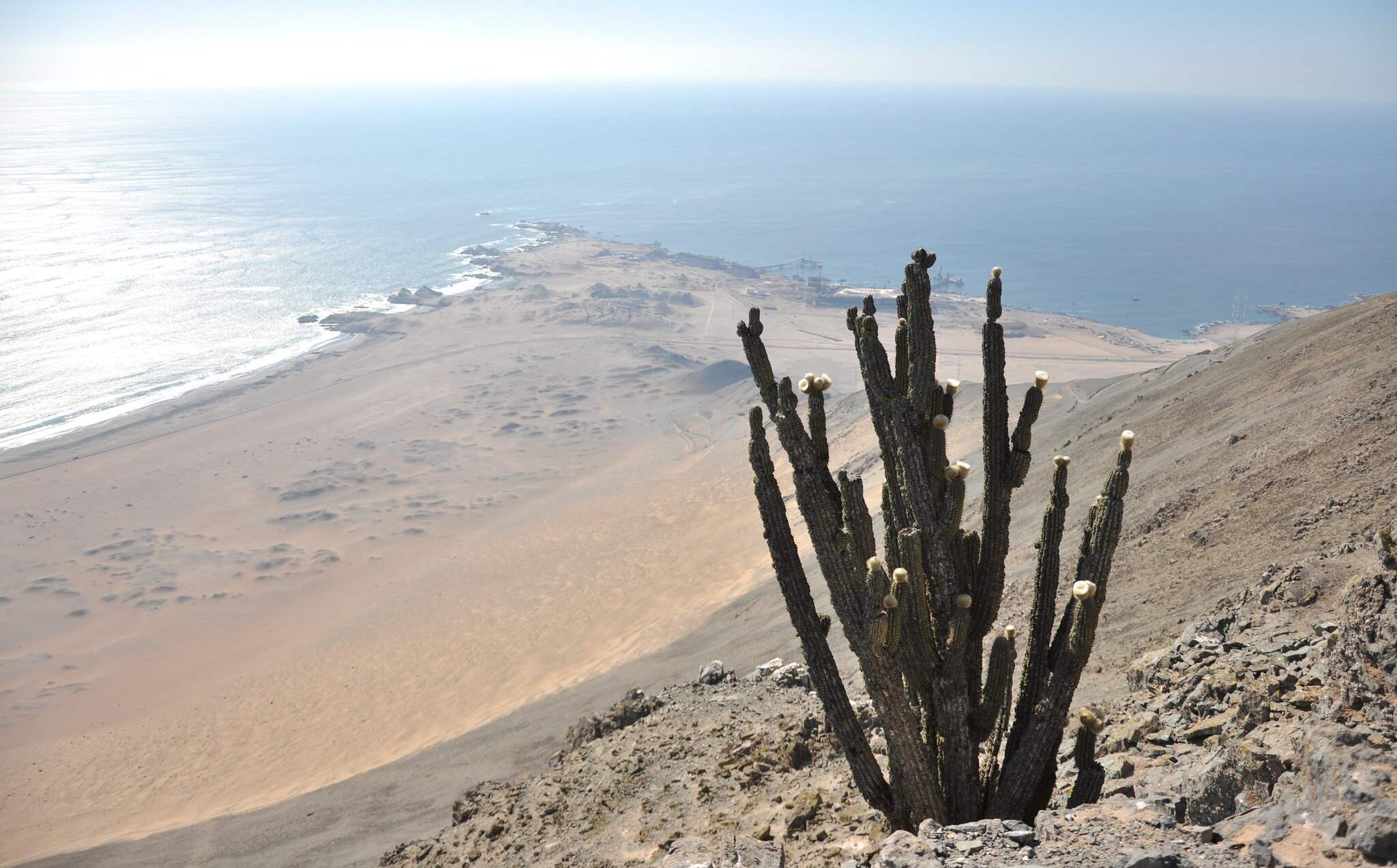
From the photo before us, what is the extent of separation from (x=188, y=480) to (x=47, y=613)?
11.7 m

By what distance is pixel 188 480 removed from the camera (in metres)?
40.2

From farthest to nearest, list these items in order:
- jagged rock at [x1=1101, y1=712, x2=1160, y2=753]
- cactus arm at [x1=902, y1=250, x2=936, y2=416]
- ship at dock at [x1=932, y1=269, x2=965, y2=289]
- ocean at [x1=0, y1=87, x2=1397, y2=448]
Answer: ship at dock at [x1=932, y1=269, x2=965, y2=289] < ocean at [x1=0, y1=87, x2=1397, y2=448] < jagged rock at [x1=1101, y1=712, x2=1160, y2=753] < cactus arm at [x1=902, y1=250, x2=936, y2=416]

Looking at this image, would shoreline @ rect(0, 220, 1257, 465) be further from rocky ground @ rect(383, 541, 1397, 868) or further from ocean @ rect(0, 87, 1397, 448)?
rocky ground @ rect(383, 541, 1397, 868)

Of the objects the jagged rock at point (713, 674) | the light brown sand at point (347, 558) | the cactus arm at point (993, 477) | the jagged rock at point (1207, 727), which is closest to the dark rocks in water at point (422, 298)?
the light brown sand at point (347, 558)

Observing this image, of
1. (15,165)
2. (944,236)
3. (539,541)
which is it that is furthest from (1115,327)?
(15,165)

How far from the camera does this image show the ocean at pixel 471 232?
197ft

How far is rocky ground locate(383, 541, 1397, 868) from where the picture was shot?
4336mm

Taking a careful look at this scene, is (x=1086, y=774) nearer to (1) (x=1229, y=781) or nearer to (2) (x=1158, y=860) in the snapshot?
(1) (x=1229, y=781)

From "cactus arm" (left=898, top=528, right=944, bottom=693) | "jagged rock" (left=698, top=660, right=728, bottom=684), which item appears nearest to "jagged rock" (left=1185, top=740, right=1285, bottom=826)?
"cactus arm" (left=898, top=528, right=944, bottom=693)

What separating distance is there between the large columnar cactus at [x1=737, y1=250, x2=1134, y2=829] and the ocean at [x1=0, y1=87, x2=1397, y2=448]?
168 feet

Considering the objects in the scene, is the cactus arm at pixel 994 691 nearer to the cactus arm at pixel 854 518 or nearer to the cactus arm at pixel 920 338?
the cactus arm at pixel 854 518

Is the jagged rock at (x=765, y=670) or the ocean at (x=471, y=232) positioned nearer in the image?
the jagged rock at (x=765, y=670)

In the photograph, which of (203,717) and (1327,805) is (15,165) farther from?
(1327,805)

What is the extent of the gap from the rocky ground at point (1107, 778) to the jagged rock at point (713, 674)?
0.03 m
